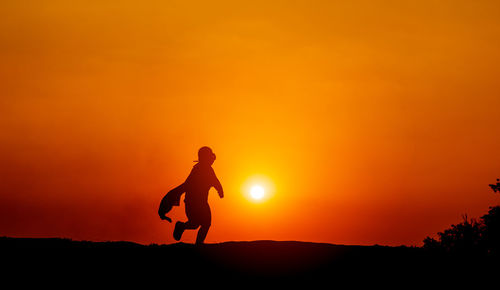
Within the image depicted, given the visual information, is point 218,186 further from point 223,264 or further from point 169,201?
point 223,264

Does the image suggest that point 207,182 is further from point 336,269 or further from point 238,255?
point 336,269

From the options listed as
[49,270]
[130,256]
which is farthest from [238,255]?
[49,270]

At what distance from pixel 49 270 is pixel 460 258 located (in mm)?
11182

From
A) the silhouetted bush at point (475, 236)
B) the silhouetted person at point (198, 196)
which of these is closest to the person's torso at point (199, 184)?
the silhouetted person at point (198, 196)

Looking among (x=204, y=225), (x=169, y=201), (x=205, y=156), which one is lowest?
(x=204, y=225)

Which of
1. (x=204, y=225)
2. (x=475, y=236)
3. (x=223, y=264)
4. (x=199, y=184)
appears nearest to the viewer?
(x=223, y=264)

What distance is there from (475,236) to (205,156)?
1049 inches

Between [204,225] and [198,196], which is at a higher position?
[198,196]

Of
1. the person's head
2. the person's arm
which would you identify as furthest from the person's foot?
the person's head

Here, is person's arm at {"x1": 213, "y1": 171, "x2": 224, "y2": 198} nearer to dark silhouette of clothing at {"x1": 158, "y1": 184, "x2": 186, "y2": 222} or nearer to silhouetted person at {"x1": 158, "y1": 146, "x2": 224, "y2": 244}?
silhouetted person at {"x1": 158, "y1": 146, "x2": 224, "y2": 244}

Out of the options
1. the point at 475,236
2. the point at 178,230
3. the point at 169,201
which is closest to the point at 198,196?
the point at 169,201

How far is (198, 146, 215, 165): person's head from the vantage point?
23.5 m

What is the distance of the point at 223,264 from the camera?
20.5 meters

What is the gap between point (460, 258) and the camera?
22.2 meters
